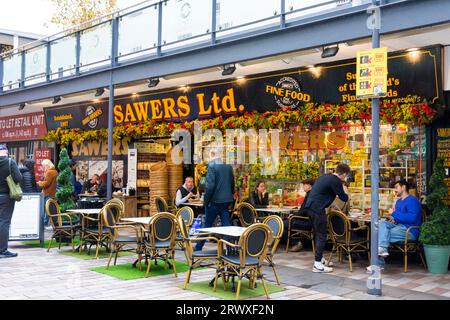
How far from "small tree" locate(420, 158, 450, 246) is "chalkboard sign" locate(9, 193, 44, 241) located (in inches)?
291

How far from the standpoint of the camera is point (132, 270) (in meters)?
8.02

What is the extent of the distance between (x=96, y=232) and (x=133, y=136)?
5841mm

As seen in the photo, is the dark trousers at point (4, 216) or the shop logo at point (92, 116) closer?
the dark trousers at point (4, 216)

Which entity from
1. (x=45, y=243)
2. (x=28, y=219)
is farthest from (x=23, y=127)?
(x=28, y=219)

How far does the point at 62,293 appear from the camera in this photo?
254 inches

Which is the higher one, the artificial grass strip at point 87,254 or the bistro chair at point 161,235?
the bistro chair at point 161,235

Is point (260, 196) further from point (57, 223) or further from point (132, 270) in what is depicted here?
point (57, 223)

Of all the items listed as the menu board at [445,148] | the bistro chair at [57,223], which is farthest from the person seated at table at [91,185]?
the menu board at [445,148]

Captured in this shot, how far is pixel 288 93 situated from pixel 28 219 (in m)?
5.98

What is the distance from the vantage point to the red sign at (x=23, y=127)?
18.6 metres

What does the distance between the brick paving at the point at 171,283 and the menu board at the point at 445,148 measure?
174 centimetres

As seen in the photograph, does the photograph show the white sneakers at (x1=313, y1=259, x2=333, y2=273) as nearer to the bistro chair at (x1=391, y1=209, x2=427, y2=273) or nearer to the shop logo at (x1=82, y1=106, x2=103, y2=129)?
the bistro chair at (x1=391, y1=209, x2=427, y2=273)

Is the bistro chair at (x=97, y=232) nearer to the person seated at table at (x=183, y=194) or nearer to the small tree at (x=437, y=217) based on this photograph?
the person seated at table at (x=183, y=194)

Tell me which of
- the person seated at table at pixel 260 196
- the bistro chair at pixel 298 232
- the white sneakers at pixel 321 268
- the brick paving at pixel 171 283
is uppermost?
the person seated at table at pixel 260 196
